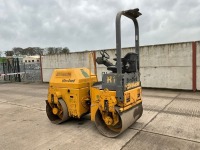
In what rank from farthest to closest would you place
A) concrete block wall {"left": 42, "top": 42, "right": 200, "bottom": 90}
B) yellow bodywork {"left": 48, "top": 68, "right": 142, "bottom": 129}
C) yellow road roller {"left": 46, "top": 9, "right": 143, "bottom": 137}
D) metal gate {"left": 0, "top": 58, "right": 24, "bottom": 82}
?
metal gate {"left": 0, "top": 58, "right": 24, "bottom": 82}
concrete block wall {"left": 42, "top": 42, "right": 200, "bottom": 90}
yellow bodywork {"left": 48, "top": 68, "right": 142, "bottom": 129}
yellow road roller {"left": 46, "top": 9, "right": 143, "bottom": 137}

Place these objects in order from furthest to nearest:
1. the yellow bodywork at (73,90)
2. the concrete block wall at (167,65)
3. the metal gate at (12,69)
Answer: the metal gate at (12,69)
the concrete block wall at (167,65)
the yellow bodywork at (73,90)

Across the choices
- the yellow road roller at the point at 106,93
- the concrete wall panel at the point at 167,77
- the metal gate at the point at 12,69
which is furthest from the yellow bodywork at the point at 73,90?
the metal gate at the point at 12,69

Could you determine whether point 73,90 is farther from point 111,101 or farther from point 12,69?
point 12,69

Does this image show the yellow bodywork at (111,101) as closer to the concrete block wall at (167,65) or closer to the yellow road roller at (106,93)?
the yellow road roller at (106,93)

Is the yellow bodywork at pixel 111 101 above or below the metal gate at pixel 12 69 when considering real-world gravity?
below

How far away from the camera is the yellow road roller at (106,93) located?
149 inches

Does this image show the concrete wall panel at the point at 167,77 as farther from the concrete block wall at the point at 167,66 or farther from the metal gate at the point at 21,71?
the metal gate at the point at 21,71

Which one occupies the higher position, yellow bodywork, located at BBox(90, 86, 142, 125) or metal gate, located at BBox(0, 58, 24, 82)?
metal gate, located at BBox(0, 58, 24, 82)

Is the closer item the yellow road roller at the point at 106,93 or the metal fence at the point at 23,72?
the yellow road roller at the point at 106,93

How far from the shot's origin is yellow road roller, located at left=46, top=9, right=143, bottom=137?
3775 millimetres

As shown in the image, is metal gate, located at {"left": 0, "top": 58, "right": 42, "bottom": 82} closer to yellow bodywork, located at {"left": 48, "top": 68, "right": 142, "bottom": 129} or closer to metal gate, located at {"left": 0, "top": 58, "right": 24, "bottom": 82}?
metal gate, located at {"left": 0, "top": 58, "right": 24, "bottom": 82}

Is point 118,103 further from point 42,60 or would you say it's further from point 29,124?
point 42,60

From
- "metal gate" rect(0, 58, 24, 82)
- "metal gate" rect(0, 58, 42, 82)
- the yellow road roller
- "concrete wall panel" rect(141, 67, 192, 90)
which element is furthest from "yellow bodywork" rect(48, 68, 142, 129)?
"metal gate" rect(0, 58, 24, 82)

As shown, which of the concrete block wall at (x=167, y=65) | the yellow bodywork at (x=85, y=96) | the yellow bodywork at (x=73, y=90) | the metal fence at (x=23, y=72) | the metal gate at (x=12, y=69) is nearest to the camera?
the yellow bodywork at (x=85, y=96)
